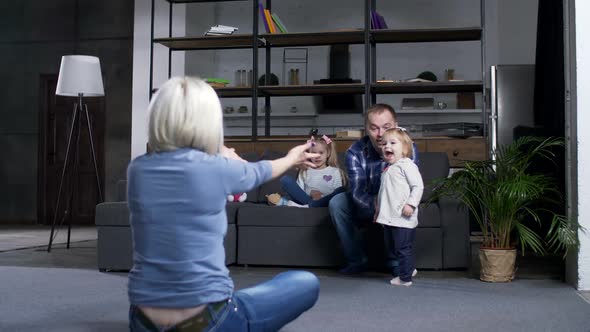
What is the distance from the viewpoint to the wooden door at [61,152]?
27.7 ft

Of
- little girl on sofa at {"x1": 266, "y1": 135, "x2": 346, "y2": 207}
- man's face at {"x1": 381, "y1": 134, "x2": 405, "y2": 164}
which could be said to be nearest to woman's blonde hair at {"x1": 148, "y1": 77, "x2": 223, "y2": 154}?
man's face at {"x1": 381, "y1": 134, "x2": 405, "y2": 164}

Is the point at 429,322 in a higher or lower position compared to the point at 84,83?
lower

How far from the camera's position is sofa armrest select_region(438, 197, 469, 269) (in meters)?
3.86

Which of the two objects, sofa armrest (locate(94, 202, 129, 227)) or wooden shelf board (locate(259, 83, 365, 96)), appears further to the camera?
wooden shelf board (locate(259, 83, 365, 96))

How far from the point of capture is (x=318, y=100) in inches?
332

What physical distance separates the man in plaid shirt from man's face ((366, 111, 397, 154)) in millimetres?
38

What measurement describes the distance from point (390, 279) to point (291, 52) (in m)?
5.35

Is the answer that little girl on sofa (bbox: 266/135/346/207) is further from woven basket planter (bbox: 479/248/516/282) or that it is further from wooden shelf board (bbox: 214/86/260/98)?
wooden shelf board (bbox: 214/86/260/98)

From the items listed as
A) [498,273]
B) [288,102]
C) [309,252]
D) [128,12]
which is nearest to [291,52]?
[288,102]

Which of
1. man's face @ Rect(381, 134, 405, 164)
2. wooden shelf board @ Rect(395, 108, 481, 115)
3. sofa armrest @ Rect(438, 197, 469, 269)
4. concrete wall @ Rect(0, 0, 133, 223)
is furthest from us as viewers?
concrete wall @ Rect(0, 0, 133, 223)

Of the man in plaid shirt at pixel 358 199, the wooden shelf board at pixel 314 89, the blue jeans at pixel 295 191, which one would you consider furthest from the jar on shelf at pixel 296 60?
the man in plaid shirt at pixel 358 199

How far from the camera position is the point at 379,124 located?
11.9 feet

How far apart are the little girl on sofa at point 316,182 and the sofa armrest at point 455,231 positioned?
66 cm

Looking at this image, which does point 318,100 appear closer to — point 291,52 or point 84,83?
point 291,52
